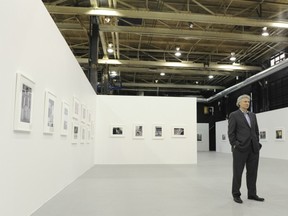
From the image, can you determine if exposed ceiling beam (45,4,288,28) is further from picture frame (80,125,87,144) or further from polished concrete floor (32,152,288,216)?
polished concrete floor (32,152,288,216)

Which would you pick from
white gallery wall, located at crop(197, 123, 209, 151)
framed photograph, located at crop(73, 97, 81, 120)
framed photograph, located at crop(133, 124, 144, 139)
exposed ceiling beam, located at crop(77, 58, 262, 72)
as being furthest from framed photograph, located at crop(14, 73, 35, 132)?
white gallery wall, located at crop(197, 123, 209, 151)

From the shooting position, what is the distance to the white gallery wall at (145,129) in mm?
12219

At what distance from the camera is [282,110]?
51.9ft

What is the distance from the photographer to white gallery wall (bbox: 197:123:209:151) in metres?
26.7

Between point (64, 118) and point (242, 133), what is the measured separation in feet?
11.2

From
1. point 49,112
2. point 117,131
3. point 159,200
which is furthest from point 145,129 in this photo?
point 49,112

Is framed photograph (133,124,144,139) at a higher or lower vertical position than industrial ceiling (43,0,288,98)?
lower

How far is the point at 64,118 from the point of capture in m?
5.90

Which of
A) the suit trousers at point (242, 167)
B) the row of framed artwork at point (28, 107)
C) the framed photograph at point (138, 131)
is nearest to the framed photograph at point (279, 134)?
the framed photograph at point (138, 131)

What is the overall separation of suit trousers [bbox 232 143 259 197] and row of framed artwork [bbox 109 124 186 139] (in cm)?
775

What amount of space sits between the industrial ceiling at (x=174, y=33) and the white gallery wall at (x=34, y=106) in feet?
14.7

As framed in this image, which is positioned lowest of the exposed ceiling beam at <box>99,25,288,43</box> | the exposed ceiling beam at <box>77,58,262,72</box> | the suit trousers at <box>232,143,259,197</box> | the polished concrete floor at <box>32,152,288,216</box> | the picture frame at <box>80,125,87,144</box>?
the polished concrete floor at <box>32,152,288,216</box>

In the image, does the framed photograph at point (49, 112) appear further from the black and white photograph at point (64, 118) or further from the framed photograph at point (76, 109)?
the framed photograph at point (76, 109)

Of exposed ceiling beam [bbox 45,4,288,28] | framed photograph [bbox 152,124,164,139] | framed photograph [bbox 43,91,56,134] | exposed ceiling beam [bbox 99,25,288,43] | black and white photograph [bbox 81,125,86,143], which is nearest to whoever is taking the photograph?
framed photograph [bbox 43,91,56,134]
